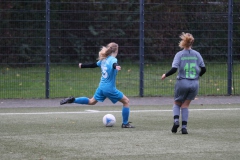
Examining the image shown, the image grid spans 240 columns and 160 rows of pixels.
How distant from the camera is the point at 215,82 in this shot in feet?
62.5

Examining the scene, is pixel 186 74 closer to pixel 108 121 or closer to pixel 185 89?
pixel 185 89

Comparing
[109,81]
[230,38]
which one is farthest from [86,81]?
[109,81]

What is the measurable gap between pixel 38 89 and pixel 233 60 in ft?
19.4

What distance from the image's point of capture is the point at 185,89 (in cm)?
1102

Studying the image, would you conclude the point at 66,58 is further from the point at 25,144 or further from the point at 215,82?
the point at 25,144

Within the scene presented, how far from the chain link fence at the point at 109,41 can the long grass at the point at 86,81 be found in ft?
0.09

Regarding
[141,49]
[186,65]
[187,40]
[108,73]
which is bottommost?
[108,73]

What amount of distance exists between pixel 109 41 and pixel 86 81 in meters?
1.36

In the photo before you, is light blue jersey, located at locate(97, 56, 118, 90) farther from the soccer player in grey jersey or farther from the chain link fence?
the chain link fence

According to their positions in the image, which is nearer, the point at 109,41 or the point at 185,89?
the point at 185,89

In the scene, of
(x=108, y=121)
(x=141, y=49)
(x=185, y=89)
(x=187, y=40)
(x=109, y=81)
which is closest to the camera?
(x=185, y=89)

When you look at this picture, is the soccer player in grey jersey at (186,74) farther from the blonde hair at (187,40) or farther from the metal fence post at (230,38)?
the metal fence post at (230,38)

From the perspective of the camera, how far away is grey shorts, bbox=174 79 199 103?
11.0 m

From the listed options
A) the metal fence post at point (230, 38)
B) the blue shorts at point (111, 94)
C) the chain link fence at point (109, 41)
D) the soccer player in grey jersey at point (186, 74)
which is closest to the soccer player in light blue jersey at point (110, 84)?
the blue shorts at point (111, 94)
